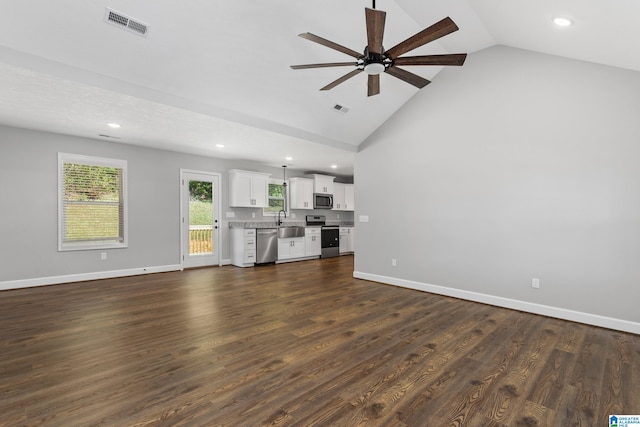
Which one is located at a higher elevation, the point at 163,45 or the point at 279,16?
the point at 279,16

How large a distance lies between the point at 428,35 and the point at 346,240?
762 cm

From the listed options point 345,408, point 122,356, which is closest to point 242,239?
point 122,356

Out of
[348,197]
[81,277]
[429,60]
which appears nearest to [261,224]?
[348,197]

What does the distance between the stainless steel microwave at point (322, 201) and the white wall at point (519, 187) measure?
3741 mm

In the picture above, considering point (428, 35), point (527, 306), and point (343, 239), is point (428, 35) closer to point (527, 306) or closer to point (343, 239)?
point (527, 306)

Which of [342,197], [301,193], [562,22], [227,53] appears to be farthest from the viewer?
[342,197]

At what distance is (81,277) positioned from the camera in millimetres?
5453

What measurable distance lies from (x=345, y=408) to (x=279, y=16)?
354 cm

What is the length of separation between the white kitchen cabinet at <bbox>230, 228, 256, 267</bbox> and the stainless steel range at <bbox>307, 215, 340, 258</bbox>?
218cm

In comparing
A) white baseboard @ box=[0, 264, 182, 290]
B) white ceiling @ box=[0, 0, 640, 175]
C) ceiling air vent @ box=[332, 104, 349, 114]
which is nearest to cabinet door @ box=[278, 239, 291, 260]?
white baseboard @ box=[0, 264, 182, 290]

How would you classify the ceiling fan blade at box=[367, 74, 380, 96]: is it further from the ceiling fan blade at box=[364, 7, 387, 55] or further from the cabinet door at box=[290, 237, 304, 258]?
the cabinet door at box=[290, 237, 304, 258]

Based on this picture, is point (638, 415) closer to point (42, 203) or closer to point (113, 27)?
point (113, 27)

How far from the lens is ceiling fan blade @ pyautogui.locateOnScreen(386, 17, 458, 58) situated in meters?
2.17

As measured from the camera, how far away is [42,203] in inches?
201
